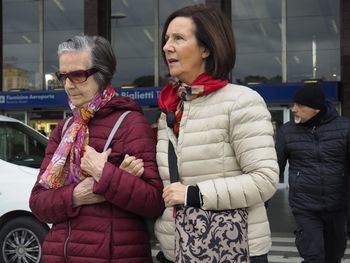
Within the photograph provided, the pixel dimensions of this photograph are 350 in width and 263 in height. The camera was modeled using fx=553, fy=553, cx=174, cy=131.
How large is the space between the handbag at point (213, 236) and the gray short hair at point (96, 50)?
2.45 feet

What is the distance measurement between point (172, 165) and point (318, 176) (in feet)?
9.60

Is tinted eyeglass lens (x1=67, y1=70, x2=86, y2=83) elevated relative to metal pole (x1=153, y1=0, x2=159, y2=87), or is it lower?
lower

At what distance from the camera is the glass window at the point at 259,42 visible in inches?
620

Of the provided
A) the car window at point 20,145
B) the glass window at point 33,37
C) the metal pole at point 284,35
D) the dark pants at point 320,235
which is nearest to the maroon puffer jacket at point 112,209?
the dark pants at point 320,235

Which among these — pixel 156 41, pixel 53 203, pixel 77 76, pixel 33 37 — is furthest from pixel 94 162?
pixel 33 37

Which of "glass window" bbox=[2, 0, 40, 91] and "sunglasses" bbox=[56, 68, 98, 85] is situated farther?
"glass window" bbox=[2, 0, 40, 91]

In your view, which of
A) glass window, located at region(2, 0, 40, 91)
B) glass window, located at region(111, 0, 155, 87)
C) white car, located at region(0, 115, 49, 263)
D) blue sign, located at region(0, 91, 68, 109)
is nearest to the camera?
white car, located at region(0, 115, 49, 263)

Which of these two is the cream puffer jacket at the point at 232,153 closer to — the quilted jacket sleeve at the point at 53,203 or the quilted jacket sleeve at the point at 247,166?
the quilted jacket sleeve at the point at 247,166

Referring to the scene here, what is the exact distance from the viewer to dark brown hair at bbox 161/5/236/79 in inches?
86.6

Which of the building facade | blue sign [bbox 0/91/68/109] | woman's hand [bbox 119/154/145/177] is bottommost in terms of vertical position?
woman's hand [bbox 119/154/145/177]

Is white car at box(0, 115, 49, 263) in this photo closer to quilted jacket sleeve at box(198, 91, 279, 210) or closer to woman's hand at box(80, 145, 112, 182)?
woman's hand at box(80, 145, 112, 182)

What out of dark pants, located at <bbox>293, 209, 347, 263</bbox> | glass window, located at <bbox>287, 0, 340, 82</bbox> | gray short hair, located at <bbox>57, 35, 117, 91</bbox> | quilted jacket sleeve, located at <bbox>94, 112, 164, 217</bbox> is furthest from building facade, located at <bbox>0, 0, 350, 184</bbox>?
quilted jacket sleeve, located at <bbox>94, 112, 164, 217</bbox>

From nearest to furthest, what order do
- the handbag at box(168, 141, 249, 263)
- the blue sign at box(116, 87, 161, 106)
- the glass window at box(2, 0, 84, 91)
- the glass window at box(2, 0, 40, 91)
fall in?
1. the handbag at box(168, 141, 249, 263)
2. the blue sign at box(116, 87, 161, 106)
3. the glass window at box(2, 0, 84, 91)
4. the glass window at box(2, 0, 40, 91)

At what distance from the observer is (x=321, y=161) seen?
191 inches
